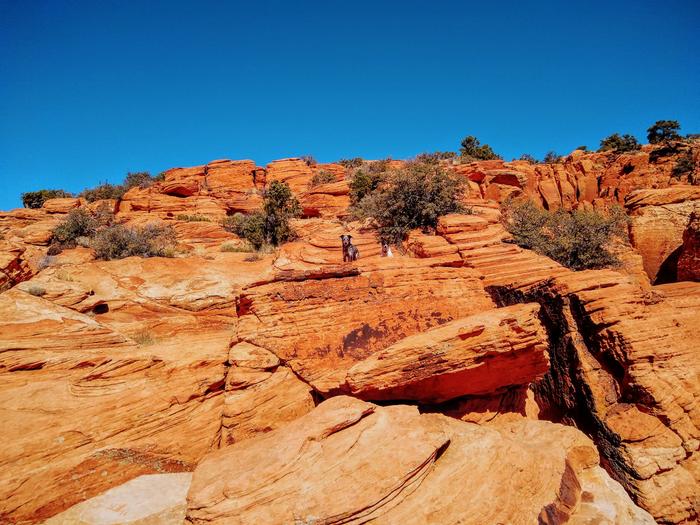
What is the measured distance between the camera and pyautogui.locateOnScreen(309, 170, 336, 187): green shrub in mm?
26953

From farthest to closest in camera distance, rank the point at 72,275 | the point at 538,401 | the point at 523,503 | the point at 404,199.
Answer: the point at 404,199 → the point at 72,275 → the point at 538,401 → the point at 523,503

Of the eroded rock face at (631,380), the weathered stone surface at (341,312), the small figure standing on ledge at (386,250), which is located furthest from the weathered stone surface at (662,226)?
the weathered stone surface at (341,312)

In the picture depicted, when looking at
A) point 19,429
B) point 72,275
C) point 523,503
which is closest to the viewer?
point 523,503

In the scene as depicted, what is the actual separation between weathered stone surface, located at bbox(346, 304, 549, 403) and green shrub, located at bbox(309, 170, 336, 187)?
891 inches

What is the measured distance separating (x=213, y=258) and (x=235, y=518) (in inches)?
490

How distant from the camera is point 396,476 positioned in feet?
11.9

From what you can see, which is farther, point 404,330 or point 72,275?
point 72,275

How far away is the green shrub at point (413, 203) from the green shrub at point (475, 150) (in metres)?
20.1

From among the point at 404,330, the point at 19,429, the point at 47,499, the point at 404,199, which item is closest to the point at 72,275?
the point at 19,429

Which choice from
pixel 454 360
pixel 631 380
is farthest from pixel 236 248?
pixel 631 380

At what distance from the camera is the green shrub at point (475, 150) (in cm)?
3406

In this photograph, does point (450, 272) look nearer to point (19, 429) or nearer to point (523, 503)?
point (523, 503)

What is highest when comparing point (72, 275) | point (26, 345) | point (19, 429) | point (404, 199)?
point (404, 199)

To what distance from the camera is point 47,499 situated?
155 inches
